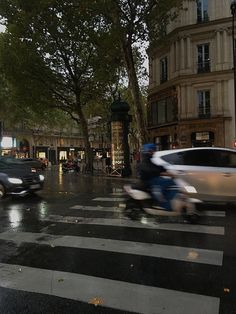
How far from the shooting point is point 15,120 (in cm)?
5300

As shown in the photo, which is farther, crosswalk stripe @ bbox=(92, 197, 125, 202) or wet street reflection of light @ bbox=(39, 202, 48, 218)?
crosswalk stripe @ bbox=(92, 197, 125, 202)

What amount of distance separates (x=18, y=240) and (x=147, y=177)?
10.8 feet

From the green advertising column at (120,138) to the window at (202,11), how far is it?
1176 centimetres

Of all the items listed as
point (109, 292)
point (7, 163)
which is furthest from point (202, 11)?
point (109, 292)

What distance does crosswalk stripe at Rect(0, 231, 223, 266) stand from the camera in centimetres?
652

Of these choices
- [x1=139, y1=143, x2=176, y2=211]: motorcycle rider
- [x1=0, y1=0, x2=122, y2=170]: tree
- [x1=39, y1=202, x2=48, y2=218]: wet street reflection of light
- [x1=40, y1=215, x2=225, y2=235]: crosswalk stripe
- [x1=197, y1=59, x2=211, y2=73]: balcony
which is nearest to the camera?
[x1=40, y1=215, x2=225, y2=235]: crosswalk stripe

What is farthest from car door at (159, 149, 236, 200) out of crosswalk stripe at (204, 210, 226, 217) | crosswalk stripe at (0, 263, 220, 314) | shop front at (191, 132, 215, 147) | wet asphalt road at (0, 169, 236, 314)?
shop front at (191, 132, 215, 147)

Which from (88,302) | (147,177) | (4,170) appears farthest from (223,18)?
(88,302)

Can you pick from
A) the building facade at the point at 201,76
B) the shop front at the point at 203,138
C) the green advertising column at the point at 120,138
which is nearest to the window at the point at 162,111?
the building facade at the point at 201,76

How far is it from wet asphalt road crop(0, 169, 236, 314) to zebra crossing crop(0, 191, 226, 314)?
11 mm

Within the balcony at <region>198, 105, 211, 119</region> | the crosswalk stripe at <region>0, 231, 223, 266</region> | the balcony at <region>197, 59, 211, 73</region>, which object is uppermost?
the balcony at <region>197, 59, 211, 73</region>

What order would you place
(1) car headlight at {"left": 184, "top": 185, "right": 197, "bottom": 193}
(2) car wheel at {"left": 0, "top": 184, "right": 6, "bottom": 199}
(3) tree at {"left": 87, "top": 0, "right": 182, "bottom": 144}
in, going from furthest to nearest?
(3) tree at {"left": 87, "top": 0, "right": 182, "bottom": 144} → (2) car wheel at {"left": 0, "top": 184, "right": 6, "bottom": 199} → (1) car headlight at {"left": 184, "top": 185, "right": 197, "bottom": 193}

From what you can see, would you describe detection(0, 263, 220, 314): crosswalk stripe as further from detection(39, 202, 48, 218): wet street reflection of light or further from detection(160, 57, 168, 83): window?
detection(160, 57, 168, 83): window

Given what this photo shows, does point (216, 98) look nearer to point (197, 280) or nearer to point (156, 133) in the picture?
point (156, 133)
